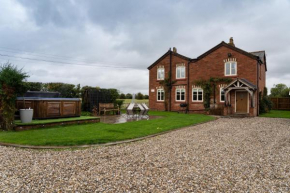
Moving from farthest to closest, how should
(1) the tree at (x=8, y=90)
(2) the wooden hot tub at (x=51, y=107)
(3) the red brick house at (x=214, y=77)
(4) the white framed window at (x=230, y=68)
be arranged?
(4) the white framed window at (x=230, y=68), (3) the red brick house at (x=214, y=77), (2) the wooden hot tub at (x=51, y=107), (1) the tree at (x=8, y=90)

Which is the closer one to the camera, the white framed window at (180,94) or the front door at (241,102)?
the front door at (241,102)

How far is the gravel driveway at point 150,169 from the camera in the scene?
11.6 ft

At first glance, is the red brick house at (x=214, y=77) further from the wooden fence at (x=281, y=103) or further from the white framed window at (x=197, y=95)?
the wooden fence at (x=281, y=103)

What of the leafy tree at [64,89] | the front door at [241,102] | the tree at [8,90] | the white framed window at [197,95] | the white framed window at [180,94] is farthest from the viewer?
the white framed window at [180,94]

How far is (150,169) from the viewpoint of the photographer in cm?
437

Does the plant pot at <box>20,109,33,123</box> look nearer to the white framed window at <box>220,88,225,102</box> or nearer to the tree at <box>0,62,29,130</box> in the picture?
the tree at <box>0,62,29,130</box>

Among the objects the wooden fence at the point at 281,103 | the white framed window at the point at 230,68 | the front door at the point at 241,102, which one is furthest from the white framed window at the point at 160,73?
the wooden fence at the point at 281,103

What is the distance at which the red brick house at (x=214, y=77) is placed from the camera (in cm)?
1862

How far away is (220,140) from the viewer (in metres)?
7.54

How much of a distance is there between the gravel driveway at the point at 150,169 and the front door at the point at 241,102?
1321cm

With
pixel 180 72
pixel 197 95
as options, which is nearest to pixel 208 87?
pixel 197 95

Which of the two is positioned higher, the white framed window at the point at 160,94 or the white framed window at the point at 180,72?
the white framed window at the point at 180,72

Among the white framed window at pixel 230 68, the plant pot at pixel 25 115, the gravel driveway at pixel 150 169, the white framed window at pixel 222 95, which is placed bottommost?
the gravel driveway at pixel 150 169

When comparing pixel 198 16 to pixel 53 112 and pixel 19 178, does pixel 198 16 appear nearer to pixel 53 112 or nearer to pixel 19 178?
pixel 53 112
